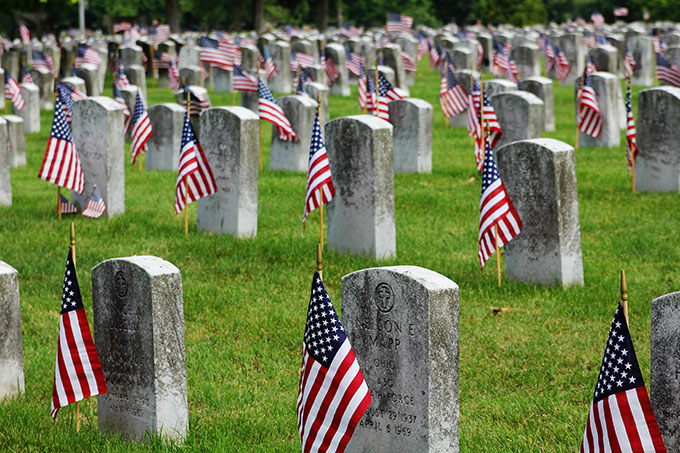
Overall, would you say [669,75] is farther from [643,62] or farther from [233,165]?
[233,165]

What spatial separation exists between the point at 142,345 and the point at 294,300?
3075mm

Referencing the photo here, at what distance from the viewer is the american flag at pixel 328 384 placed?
5223 mm

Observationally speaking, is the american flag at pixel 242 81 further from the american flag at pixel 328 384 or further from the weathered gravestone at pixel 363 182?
the american flag at pixel 328 384

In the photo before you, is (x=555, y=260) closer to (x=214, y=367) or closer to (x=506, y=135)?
(x=214, y=367)

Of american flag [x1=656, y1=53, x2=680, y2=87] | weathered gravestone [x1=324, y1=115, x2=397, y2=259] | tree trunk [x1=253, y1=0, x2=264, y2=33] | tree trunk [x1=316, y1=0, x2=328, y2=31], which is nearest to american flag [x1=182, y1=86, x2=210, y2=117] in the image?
weathered gravestone [x1=324, y1=115, x2=397, y2=259]

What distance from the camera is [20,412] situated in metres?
6.76

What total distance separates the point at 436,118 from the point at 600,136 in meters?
5.84

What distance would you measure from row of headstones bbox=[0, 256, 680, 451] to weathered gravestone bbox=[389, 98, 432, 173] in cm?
977


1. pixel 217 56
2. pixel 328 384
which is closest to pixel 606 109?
pixel 217 56

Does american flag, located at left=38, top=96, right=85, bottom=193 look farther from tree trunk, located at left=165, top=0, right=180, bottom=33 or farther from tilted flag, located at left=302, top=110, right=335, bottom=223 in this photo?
tree trunk, located at left=165, top=0, right=180, bottom=33

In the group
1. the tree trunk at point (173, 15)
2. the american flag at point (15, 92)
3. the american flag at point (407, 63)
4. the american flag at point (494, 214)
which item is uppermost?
the tree trunk at point (173, 15)

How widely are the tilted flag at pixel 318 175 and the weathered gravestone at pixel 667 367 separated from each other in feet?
17.3

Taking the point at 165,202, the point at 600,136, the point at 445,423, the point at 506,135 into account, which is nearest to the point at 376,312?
the point at 445,423

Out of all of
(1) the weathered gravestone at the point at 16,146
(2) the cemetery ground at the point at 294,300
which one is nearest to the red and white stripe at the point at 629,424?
(2) the cemetery ground at the point at 294,300
